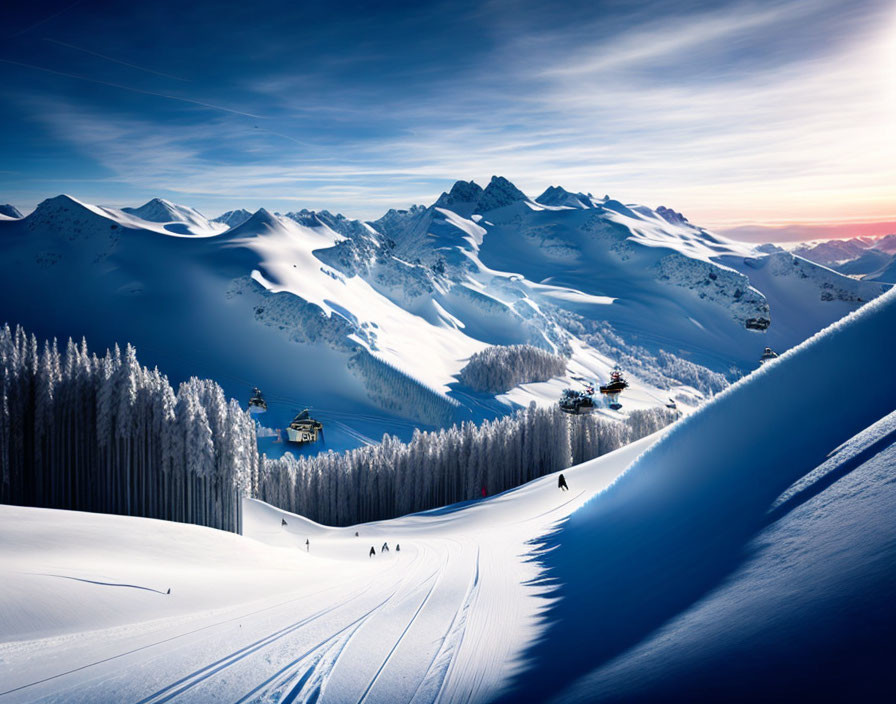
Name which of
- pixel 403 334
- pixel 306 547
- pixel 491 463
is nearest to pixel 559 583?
pixel 306 547

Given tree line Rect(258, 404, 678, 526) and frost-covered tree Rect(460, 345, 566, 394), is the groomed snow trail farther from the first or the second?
frost-covered tree Rect(460, 345, 566, 394)

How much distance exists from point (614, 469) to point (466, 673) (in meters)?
34.0

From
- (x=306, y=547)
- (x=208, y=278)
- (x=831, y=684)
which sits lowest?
(x=306, y=547)

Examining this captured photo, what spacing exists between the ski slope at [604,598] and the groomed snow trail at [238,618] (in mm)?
71

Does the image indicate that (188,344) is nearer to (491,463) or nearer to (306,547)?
(491,463)

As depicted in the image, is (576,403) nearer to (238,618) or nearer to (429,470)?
(429,470)

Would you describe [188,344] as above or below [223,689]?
above

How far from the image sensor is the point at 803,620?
5160mm

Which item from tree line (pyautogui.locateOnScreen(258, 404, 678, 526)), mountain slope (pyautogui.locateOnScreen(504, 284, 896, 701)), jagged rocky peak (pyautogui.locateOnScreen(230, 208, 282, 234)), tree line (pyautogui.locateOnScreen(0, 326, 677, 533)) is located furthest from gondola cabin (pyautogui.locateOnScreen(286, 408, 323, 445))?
jagged rocky peak (pyautogui.locateOnScreen(230, 208, 282, 234))

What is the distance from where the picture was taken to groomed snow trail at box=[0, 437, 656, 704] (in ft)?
28.8

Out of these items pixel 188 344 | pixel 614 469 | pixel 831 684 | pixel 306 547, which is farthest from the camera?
pixel 188 344

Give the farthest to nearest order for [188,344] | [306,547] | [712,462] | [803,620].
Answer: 1. [188,344]
2. [306,547]
3. [712,462]
4. [803,620]

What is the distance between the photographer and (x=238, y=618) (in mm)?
13312

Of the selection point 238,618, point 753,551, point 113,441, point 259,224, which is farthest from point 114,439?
point 259,224
